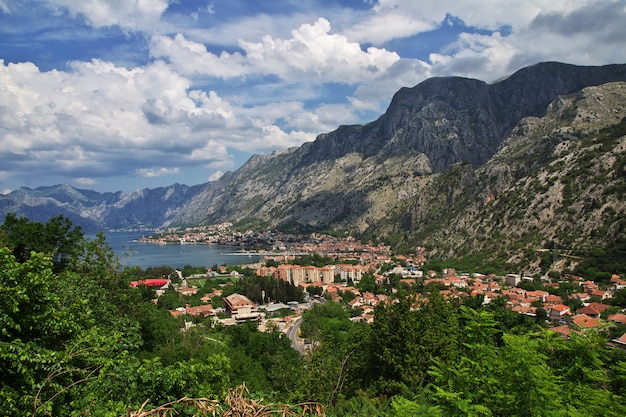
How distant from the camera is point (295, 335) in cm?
3631

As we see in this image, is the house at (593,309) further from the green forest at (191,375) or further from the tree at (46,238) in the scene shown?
the tree at (46,238)

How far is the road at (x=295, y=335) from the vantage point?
3112cm

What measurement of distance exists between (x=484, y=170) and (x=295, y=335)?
80.1 meters

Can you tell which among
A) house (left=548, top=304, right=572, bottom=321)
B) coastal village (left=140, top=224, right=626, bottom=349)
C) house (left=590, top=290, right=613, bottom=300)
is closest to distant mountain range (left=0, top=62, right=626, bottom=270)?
coastal village (left=140, top=224, right=626, bottom=349)

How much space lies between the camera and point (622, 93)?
108625 millimetres

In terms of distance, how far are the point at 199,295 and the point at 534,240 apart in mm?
52679

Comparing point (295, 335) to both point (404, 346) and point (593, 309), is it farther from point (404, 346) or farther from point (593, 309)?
point (593, 309)

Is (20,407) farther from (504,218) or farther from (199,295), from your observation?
(504,218)

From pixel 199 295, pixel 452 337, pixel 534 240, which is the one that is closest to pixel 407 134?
pixel 534 240

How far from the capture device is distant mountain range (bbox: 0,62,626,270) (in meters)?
63.9

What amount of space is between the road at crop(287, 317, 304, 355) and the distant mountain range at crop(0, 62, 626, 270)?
41.3 meters

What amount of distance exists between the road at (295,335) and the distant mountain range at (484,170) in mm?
41280

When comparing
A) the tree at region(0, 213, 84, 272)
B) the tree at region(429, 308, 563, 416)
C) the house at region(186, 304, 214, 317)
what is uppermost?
the tree at region(0, 213, 84, 272)

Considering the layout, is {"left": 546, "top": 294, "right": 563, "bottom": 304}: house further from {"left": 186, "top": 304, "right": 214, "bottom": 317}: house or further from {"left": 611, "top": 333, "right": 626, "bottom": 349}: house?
{"left": 186, "top": 304, "right": 214, "bottom": 317}: house
